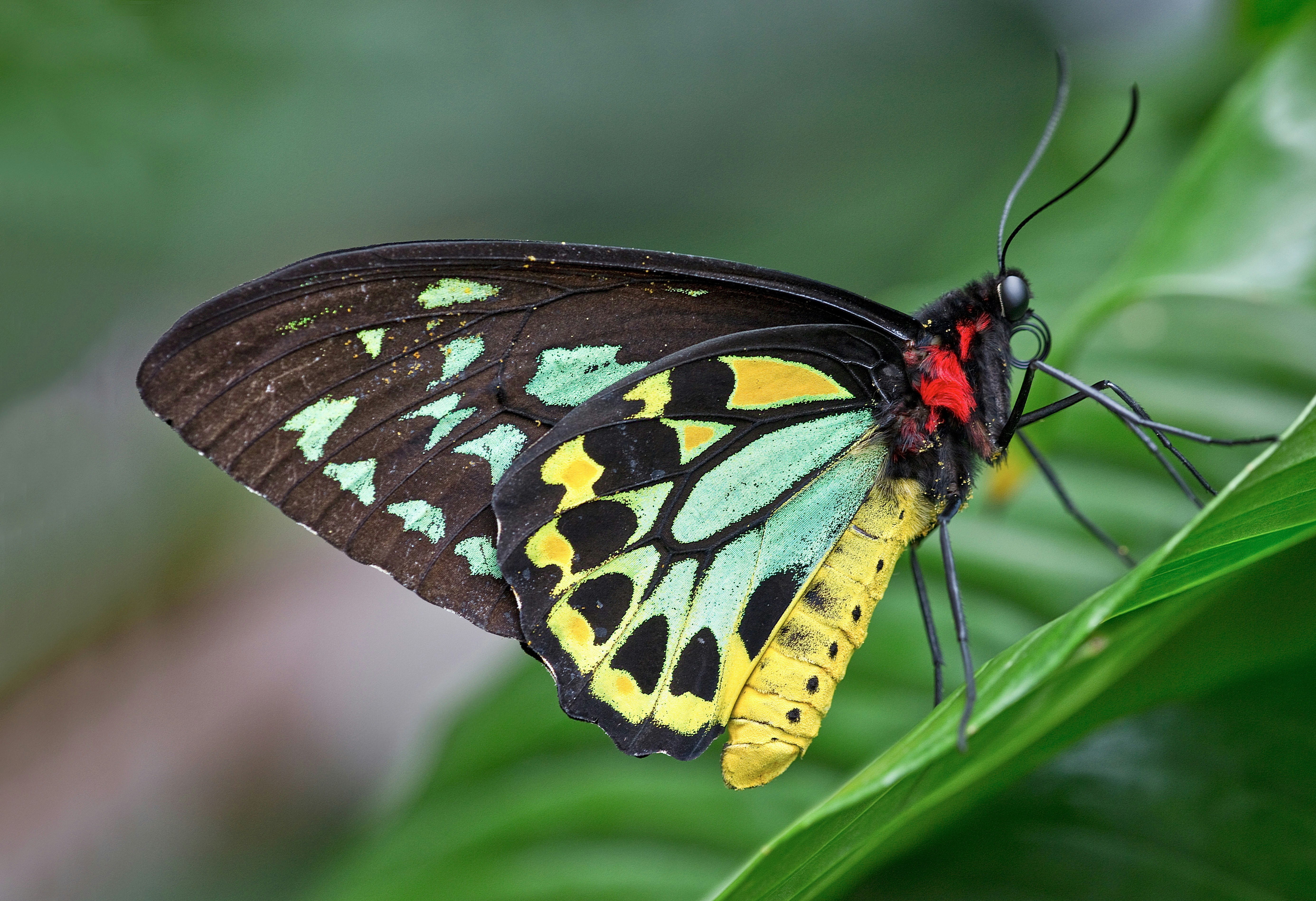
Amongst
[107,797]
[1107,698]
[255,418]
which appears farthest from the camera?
[107,797]

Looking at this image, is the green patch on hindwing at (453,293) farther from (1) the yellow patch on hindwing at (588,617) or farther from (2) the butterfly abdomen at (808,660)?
(2) the butterfly abdomen at (808,660)

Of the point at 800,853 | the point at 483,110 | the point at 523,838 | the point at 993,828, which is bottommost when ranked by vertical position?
the point at 993,828

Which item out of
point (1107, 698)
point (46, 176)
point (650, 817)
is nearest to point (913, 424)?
point (1107, 698)

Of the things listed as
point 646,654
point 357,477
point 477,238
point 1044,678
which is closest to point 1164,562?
point 1044,678

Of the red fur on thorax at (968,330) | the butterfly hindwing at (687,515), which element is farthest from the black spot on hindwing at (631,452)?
the red fur on thorax at (968,330)

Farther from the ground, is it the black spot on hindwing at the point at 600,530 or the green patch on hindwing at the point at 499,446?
the green patch on hindwing at the point at 499,446

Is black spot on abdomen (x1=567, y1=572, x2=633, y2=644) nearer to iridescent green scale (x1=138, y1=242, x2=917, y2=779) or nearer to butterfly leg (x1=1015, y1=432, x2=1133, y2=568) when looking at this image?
iridescent green scale (x1=138, y1=242, x2=917, y2=779)

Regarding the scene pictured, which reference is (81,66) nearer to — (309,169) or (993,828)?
(309,169)

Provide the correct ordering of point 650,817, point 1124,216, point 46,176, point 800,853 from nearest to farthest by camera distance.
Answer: point 800,853
point 650,817
point 1124,216
point 46,176
